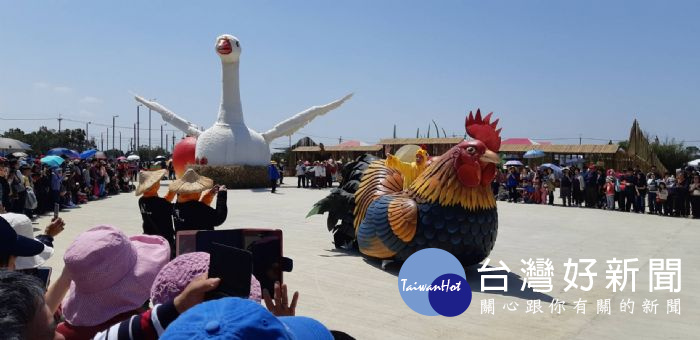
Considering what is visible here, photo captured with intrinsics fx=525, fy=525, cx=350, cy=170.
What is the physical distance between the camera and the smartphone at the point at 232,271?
1575mm

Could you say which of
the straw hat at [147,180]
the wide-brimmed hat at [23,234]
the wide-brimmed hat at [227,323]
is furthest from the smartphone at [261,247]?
the straw hat at [147,180]

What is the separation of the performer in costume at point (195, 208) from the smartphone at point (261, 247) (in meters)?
1.79

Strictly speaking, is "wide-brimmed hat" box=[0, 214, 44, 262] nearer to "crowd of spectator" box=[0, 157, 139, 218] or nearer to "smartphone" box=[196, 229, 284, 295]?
"smartphone" box=[196, 229, 284, 295]

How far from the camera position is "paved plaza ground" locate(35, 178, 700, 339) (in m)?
4.46

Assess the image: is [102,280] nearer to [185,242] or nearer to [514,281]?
[185,242]

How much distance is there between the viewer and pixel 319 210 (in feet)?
25.5

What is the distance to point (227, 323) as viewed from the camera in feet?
3.29

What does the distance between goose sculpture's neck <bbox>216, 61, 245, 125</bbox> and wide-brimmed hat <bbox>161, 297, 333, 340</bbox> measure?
2089 cm

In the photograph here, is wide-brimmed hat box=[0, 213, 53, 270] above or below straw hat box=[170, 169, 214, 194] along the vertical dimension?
below

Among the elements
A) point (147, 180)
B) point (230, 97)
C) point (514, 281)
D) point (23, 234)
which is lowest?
point (514, 281)

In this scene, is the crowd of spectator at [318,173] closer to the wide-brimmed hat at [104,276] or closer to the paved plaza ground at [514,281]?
the paved plaza ground at [514,281]

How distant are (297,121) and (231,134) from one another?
323 centimetres

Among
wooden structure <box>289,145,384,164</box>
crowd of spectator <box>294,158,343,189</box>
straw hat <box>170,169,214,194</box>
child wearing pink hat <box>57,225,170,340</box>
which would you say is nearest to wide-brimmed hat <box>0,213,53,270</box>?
child wearing pink hat <box>57,225,170,340</box>

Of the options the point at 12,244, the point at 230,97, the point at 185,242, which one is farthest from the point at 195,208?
the point at 230,97
